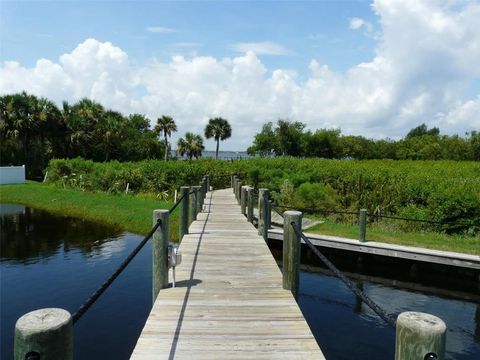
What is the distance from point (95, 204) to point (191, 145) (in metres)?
40.8

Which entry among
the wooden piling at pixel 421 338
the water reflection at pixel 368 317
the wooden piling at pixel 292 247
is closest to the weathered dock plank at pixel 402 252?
the water reflection at pixel 368 317

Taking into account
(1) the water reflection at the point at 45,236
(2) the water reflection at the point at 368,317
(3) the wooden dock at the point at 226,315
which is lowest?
(2) the water reflection at the point at 368,317

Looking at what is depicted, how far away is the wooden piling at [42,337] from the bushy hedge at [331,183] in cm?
1545

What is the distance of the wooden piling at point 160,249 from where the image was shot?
593cm

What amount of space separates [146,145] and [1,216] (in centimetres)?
3455

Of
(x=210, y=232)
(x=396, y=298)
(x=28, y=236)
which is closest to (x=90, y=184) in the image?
(x=28, y=236)

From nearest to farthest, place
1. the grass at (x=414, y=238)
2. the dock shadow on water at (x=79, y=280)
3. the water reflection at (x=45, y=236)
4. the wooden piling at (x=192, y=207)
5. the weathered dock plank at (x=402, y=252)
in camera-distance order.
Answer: the dock shadow on water at (x=79, y=280)
the weathered dock plank at (x=402, y=252)
the wooden piling at (x=192, y=207)
the grass at (x=414, y=238)
the water reflection at (x=45, y=236)

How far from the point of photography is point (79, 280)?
1294 cm

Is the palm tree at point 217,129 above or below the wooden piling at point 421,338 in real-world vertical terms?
above

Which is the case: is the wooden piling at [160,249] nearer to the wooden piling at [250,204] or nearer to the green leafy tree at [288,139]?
the wooden piling at [250,204]

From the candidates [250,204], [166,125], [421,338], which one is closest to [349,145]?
[166,125]

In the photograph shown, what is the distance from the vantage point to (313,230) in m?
16.6

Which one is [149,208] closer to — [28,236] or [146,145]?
[28,236]

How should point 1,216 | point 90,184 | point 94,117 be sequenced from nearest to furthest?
point 1,216
point 90,184
point 94,117
